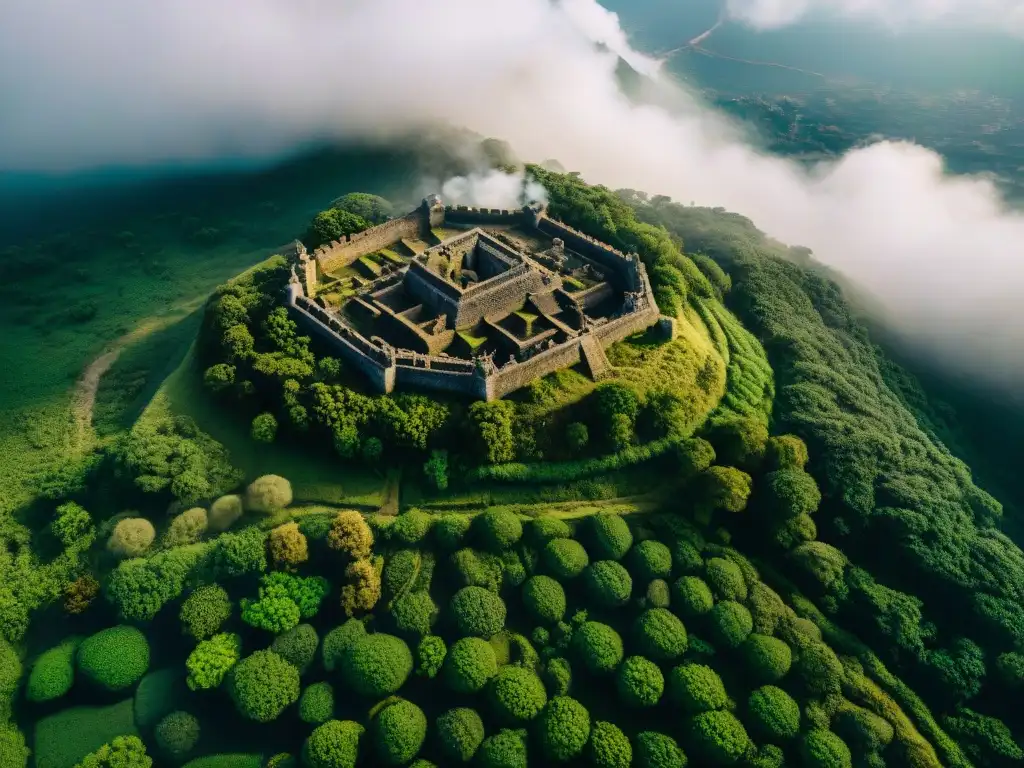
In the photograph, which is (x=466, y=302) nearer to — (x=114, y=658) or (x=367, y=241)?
(x=367, y=241)

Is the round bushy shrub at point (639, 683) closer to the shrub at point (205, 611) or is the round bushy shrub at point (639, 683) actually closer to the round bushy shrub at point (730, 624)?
the round bushy shrub at point (730, 624)

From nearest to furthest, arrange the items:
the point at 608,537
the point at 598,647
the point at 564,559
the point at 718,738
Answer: the point at 718,738
the point at 598,647
the point at 564,559
the point at 608,537

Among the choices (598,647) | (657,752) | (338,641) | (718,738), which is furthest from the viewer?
(598,647)

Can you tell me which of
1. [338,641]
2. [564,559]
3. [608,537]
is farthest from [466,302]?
[338,641]

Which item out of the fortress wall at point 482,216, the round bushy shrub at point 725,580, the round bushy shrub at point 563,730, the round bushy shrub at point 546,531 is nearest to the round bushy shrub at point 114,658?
the round bushy shrub at point 563,730

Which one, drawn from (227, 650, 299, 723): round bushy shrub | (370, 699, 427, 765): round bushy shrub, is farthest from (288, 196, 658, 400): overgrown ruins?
(370, 699, 427, 765): round bushy shrub

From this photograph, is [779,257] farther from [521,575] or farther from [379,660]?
[379,660]

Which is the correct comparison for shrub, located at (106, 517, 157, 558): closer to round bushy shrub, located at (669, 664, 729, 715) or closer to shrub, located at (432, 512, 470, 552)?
shrub, located at (432, 512, 470, 552)
